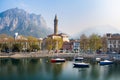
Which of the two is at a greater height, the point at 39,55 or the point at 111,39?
the point at 111,39

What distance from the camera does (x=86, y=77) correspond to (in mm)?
27703

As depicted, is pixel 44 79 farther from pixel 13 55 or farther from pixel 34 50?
pixel 34 50

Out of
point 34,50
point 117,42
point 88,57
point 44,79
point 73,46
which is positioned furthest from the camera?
point 73,46

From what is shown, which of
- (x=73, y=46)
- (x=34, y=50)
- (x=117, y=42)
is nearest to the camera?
(x=117, y=42)

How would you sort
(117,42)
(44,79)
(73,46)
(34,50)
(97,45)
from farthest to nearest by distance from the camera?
(73,46) < (34,50) < (117,42) < (97,45) < (44,79)

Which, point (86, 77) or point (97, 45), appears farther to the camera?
point (97, 45)

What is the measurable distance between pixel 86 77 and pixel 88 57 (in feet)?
78.6

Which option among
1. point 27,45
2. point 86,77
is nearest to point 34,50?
point 27,45

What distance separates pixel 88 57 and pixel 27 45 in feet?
83.7

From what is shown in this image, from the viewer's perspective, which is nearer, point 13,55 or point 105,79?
point 105,79

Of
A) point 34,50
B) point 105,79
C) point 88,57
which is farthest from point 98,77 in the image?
point 34,50

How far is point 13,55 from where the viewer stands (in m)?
57.4

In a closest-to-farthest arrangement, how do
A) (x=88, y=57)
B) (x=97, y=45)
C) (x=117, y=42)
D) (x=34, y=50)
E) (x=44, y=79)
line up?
1. (x=44, y=79)
2. (x=88, y=57)
3. (x=97, y=45)
4. (x=117, y=42)
5. (x=34, y=50)

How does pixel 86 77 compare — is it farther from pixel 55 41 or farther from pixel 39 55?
pixel 55 41
